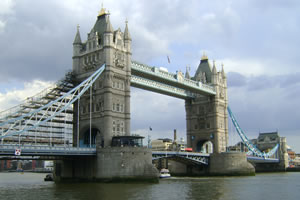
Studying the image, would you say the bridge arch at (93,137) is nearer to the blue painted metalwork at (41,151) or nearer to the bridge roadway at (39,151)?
the bridge roadway at (39,151)

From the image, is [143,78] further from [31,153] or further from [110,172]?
[31,153]

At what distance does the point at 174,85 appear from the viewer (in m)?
86.2

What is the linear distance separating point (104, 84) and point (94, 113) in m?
5.37

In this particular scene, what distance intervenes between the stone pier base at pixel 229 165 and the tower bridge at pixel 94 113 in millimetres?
6921

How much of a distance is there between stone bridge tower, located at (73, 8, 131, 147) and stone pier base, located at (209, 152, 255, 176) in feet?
94.3

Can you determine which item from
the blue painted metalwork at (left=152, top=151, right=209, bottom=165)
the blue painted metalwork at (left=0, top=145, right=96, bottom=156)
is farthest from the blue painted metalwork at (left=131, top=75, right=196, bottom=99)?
the blue painted metalwork at (left=0, top=145, right=96, bottom=156)

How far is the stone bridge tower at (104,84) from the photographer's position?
214 feet

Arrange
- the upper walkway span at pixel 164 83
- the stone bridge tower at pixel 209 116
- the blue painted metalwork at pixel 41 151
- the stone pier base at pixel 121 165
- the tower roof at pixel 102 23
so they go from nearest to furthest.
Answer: the blue painted metalwork at pixel 41 151
the stone pier base at pixel 121 165
the tower roof at pixel 102 23
the upper walkway span at pixel 164 83
the stone bridge tower at pixel 209 116

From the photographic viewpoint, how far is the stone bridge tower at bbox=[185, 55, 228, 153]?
96.2 m

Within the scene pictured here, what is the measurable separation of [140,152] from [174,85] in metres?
29.9

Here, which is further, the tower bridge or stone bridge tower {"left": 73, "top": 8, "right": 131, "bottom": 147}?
stone bridge tower {"left": 73, "top": 8, "right": 131, "bottom": 147}

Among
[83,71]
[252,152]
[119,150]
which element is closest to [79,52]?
[83,71]

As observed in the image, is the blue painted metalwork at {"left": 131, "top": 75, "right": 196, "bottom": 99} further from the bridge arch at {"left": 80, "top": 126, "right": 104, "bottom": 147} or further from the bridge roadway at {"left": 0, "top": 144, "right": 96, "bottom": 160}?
the bridge roadway at {"left": 0, "top": 144, "right": 96, "bottom": 160}

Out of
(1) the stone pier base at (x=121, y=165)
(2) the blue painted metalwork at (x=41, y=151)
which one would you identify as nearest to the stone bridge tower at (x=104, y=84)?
(1) the stone pier base at (x=121, y=165)
